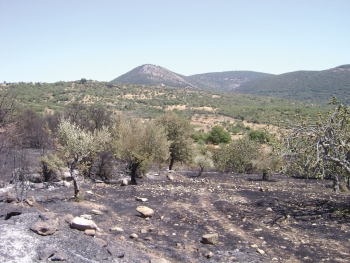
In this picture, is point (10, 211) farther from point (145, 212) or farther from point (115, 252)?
point (145, 212)

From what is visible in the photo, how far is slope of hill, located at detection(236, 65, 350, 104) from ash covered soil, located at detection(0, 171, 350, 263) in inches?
3916

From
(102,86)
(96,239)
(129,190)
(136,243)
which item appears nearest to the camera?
(96,239)

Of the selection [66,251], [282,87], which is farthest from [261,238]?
[282,87]

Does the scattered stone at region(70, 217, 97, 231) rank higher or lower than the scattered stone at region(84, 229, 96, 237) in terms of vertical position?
higher

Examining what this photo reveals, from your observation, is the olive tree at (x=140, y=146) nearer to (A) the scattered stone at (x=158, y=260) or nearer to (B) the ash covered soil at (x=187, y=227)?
(B) the ash covered soil at (x=187, y=227)

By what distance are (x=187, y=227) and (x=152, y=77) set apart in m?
151

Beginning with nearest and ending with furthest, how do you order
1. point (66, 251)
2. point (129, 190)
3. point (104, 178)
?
point (66, 251)
point (129, 190)
point (104, 178)

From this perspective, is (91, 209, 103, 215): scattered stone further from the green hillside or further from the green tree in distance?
the green hillside

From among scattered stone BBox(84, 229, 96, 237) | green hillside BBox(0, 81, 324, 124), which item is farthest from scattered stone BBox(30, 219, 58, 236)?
green hillside BBox(0, 81, 324, 124)

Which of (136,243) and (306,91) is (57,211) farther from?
(306,91)

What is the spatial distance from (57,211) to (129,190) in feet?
17.2

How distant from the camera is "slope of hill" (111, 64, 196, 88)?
154 m

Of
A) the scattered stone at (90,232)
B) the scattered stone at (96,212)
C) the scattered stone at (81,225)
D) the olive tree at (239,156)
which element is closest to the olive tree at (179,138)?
the olive tree at (239,156)

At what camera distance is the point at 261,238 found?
32.7 ft
